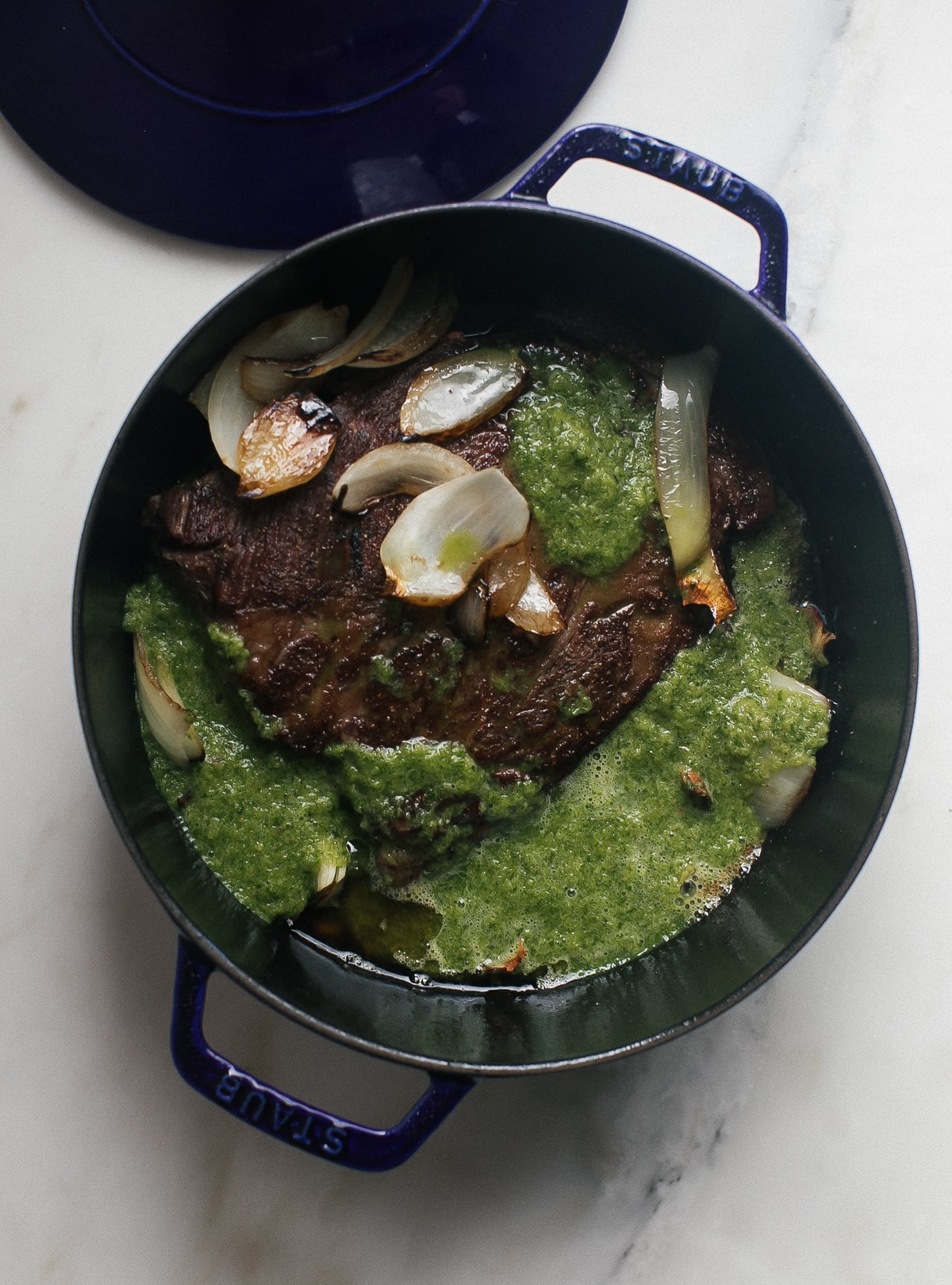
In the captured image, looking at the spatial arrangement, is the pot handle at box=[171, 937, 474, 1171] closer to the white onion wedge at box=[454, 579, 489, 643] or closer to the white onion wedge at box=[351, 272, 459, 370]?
the white onion wedge at box=[454, 579, 489, 643]

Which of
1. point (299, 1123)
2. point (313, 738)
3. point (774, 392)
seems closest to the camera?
point (299, 1123)

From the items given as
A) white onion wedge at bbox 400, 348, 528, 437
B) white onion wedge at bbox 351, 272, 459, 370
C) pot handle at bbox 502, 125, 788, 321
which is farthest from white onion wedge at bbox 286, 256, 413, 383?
pot handle at bbox 502, 125, 788, 321

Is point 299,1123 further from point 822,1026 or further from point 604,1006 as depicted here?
point 822,1026

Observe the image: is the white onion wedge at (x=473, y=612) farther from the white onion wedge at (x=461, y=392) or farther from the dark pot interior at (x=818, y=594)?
the dark pot interior at (x=818, y=594)

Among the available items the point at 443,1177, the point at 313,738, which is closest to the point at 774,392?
the point at 313,738

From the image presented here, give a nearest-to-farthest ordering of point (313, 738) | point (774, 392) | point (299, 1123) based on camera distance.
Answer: point (299, 1123), point (313, 738), point (774, 392)

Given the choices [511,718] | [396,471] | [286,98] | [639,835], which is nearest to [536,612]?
[511,718]
